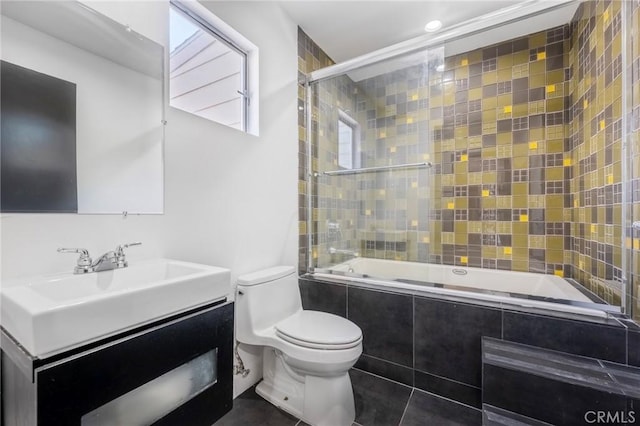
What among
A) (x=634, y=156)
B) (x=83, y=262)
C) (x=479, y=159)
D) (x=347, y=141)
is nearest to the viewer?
(x=83, y=262)

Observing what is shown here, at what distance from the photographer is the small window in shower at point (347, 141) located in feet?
8.57

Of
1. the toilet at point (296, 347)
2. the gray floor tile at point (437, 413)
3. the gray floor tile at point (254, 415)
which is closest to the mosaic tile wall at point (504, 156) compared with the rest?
the gray floor tile at point (437, 413)

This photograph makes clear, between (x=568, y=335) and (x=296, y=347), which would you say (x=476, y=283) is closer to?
(x=568, y=335)

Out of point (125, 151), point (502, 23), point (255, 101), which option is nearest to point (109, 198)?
point (125, 151)

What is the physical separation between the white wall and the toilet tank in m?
0.13

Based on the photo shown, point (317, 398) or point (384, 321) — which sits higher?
point (384, 321)

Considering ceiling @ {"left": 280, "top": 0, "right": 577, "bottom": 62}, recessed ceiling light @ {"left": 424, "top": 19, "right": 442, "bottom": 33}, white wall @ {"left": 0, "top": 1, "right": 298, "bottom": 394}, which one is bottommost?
white wall @ {"left": 0, "top": 1, "right": 298, "bottom": 394}

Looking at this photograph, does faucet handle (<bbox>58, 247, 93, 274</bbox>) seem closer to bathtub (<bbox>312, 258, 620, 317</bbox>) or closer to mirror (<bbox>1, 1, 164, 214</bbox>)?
mirror (<bbox>1, 1, 164, 214</bbox>)

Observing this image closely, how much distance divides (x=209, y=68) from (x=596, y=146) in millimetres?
2401

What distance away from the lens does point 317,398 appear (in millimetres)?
1416

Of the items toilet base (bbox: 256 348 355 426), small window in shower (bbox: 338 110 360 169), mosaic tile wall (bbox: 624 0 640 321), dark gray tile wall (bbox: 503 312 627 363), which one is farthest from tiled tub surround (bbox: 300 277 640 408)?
small window in shower (bbox: 338 110 360 169)

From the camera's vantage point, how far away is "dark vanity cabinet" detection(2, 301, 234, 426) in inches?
26.3

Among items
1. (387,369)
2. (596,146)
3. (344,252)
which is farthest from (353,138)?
(387,369)

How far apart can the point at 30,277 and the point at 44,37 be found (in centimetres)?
83
